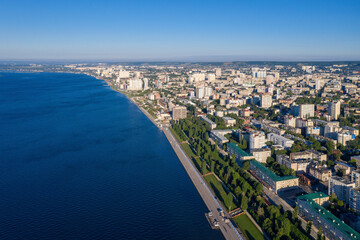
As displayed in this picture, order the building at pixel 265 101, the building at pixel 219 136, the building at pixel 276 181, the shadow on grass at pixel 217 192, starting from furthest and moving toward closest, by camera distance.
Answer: the building at pixel 265 101 → the building at pixel 219 136 → the building at pixel 276 181 → the shadow on grass at pixel 217 192

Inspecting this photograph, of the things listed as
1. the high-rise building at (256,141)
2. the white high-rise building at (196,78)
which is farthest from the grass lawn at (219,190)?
the white high-rise building at (196,78)

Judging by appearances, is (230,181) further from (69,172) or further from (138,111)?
(138,111)

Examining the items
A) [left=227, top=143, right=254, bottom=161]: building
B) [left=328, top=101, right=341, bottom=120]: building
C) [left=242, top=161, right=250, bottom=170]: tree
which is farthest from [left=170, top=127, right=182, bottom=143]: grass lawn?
[left=328, top=101, right=341, bottom=120]: building

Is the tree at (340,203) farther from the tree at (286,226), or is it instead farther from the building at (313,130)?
the building at (313,130)

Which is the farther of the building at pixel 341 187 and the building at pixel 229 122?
the building at pixel 229 122

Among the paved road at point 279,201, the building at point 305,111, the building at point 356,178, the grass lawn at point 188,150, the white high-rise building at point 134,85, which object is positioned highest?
the white high-rise building at point 134,85

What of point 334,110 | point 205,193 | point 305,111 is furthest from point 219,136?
point 334,110

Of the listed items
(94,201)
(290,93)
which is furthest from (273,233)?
(290,93)

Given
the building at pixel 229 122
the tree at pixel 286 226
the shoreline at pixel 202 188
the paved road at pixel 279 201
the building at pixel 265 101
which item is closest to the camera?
the tree at pixel 286 226
